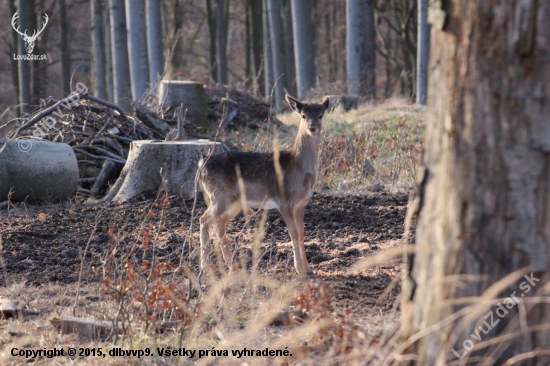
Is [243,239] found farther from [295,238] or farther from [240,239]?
[295,238]

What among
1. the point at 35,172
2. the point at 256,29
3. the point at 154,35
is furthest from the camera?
the point at 256,29

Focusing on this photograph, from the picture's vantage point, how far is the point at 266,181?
7.18m

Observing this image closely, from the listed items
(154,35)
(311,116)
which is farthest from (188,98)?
(311,116)

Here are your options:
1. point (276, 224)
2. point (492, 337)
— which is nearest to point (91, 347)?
point (492, 337)

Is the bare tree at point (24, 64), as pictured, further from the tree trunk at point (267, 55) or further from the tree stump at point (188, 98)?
the tree stump at point (188, 98)

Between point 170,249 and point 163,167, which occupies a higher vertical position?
point 163,167

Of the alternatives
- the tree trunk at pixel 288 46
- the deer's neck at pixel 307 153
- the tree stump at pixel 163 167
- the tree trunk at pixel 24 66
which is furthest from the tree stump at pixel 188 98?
the tree trunk at pixel 288 46

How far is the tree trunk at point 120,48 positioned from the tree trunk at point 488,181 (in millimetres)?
18831

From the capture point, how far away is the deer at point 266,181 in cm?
706

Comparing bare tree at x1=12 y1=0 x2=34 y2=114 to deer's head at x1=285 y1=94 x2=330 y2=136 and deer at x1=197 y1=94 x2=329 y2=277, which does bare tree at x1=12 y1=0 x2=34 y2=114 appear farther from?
deer's head at x1=285 y1=94 x2=330 y2=136

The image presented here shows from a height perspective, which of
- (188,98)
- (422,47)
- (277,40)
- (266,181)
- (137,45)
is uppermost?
(277,40)

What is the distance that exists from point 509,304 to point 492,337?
0.19 metres

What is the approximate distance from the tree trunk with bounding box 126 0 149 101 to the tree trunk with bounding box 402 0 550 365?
1731 cm

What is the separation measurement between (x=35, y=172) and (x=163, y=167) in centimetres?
193
